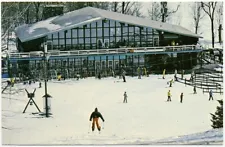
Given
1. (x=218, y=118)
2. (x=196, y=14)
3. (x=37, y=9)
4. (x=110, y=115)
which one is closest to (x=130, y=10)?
(x=196, y=14)

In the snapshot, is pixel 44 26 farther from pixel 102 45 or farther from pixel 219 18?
pixel 219 18

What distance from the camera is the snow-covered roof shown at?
407 inches

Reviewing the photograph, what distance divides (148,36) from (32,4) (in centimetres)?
225

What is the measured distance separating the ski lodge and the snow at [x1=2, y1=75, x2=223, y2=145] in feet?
1.62

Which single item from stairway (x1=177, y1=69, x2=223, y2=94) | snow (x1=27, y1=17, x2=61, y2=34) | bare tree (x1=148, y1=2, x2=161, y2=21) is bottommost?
stairway (x1=177, y1=69, x2=223, y2=94)

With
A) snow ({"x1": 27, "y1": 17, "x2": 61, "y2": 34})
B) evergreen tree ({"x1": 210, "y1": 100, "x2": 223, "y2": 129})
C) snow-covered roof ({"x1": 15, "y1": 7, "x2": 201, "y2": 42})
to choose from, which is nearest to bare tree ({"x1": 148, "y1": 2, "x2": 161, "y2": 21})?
snow-covered roof ({"x1": 15, "y1": 7, "x2": 201, "y2": 42})

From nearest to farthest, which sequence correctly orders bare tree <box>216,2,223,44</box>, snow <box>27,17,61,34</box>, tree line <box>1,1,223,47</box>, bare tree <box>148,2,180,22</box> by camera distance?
tree line <box>1,1,223,47</box> < bare tree <box>216,2,223,44</box> < bare tree <box>148,2,180,22</box> < snow <box>27,17,61,34</box>

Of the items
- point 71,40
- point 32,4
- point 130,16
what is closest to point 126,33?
point 130,16

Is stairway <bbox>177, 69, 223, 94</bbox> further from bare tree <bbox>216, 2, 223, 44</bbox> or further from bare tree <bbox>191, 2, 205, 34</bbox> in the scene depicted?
bare tree <bbox>191, 2, 205, 34</bbox>

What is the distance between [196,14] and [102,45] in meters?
1.85

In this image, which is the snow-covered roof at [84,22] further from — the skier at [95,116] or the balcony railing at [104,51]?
the skier at [95,116]

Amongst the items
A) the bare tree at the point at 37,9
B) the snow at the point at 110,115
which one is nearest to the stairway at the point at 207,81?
the snow at the point at 110,115

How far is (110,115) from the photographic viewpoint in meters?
9.51

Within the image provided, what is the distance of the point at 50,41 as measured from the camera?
1027 centimetres
